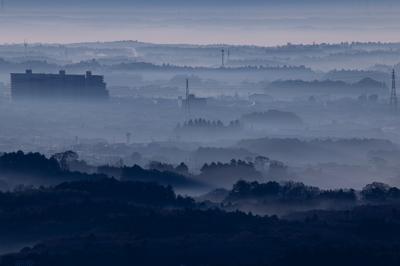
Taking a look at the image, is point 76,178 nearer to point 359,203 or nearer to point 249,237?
point 359,203

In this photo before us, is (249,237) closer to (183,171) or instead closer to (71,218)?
(71,218)

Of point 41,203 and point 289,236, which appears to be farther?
point 41,203

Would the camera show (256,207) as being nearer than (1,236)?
No

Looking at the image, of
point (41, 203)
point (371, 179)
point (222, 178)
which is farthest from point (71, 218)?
point (371, 179)

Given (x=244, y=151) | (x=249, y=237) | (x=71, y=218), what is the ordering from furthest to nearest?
(x=244, y=151)
(x=71, y=218)
(x=249, y=237)

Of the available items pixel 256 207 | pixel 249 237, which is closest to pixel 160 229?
pixel 249 237

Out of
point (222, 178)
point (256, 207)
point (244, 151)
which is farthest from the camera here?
point (244, 151)

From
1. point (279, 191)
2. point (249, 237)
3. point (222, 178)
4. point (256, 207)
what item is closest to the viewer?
point (249, 237)

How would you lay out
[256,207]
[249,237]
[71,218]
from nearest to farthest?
1. [249,237]
2. [71,218]
3. [256,207]
